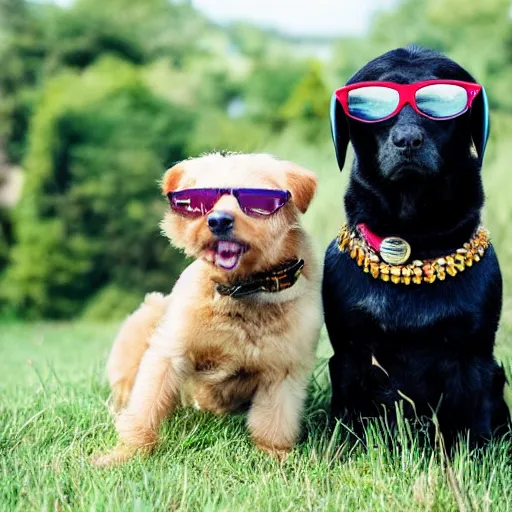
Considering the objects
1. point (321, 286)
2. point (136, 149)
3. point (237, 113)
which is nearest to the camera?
point (321, 286)

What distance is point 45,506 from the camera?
2.44 meters

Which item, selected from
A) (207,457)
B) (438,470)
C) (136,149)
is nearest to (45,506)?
(207,457)

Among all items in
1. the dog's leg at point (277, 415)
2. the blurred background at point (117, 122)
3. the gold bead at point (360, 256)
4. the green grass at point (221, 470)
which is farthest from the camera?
the blurred background at point (117, 122)

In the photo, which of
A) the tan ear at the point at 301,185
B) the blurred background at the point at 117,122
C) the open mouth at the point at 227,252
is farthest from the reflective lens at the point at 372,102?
the blurred background at the point at 117,122

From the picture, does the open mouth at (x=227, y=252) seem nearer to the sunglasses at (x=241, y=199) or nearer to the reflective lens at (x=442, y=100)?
the sunglasses at (x=241, y=199)

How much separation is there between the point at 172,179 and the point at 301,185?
1.88ft

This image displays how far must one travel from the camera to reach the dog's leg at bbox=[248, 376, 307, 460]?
3.17 meters

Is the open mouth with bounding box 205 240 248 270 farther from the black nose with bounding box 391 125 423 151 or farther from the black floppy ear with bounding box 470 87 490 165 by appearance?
the black floppy ear with bounding box 470 87 490 165

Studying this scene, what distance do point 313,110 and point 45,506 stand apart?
1276cm

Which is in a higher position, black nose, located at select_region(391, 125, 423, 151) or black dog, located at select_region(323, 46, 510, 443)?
black nose, located at select_region(391, 125, 423, 151)

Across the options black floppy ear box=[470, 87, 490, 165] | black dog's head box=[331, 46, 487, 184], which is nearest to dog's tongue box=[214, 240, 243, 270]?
black dog's head box=[331, 46, 487, 184]

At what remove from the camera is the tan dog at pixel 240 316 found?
9.62 feet

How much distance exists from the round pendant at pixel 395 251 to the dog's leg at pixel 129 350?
1.31m

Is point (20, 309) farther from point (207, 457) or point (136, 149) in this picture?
point (207, 457)
